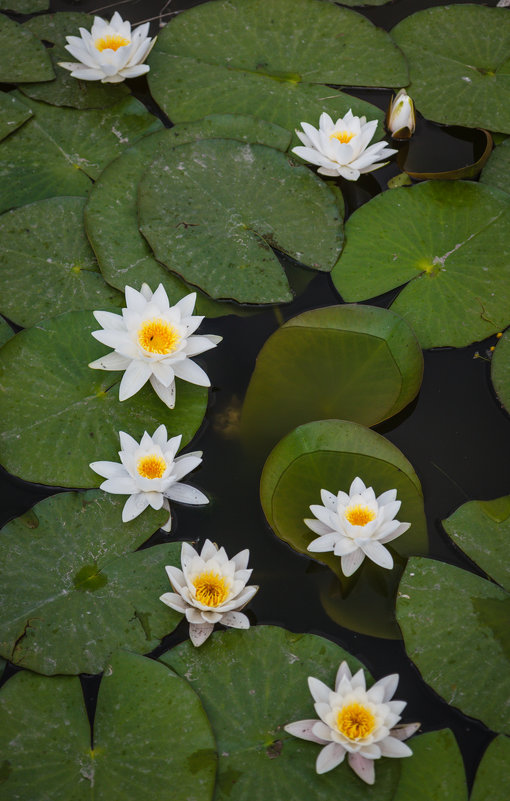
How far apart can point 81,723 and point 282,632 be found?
0.78 metres

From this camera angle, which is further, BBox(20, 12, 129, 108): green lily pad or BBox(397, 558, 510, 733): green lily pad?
BBox(20, 12, 129, 108): green lily pad

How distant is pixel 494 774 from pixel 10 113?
153 inches

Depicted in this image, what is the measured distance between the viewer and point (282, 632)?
7.77ft

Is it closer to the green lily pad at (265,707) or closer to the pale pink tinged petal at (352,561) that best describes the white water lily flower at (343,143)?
the pale pink tinged petal at (352,561)

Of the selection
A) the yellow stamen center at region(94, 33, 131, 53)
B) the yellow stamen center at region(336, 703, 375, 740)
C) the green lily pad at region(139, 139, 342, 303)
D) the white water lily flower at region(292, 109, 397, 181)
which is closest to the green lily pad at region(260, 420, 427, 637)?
the yellow stamen center at region(336, 703, 375, 740)

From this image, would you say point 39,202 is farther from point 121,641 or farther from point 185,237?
point 121,641

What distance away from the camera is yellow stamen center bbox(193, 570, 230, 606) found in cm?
234

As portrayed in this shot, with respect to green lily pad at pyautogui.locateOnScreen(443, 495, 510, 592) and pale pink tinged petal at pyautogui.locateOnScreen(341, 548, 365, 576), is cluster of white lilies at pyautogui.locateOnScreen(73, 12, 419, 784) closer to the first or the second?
pale pink tinged petal at pyautogui.locateOnScreen(341, 548, 365, 576)

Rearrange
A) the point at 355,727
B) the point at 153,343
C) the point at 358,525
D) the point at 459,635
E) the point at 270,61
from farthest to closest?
the point at 270,61
the point at 153,343
the point at 358,525
the point at 459,635
the point at 355,727

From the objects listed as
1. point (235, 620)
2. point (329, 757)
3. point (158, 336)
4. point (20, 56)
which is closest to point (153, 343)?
point (158, 336)

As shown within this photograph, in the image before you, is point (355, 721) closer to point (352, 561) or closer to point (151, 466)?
point (352, 561)

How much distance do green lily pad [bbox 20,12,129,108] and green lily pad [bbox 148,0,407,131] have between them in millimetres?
291

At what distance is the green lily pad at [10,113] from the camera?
348 cm

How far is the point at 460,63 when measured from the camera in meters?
3.68
